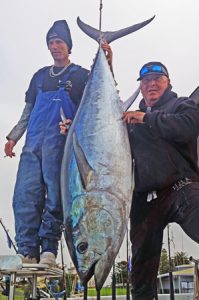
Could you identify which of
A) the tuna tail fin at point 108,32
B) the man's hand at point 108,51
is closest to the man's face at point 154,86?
the man's hand at point 108,51

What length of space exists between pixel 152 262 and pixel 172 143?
708 mm

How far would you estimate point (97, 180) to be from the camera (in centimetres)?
231

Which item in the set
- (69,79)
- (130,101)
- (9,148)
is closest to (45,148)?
(9,148)

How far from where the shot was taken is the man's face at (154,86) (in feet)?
9.20

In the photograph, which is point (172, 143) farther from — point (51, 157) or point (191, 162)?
point (51, 157)

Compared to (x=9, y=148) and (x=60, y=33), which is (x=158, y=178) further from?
(x=60, y=33)

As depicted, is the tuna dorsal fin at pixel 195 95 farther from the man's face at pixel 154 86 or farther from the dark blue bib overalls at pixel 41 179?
the dark blue bib overalls at pixel 41 179

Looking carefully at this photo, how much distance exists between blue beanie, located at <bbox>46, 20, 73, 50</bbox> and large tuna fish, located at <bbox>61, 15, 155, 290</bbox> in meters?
0.49

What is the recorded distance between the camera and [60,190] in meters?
2.76

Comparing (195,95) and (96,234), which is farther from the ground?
(195,95)

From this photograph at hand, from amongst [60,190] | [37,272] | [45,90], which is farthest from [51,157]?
[37,272]

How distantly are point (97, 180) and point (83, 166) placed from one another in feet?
0.41

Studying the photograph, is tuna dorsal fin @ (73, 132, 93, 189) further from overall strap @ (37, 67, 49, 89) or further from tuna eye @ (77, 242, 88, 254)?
overall strap @ (37, 67, 49, 89)

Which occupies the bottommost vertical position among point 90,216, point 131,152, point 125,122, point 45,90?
point 90,216
